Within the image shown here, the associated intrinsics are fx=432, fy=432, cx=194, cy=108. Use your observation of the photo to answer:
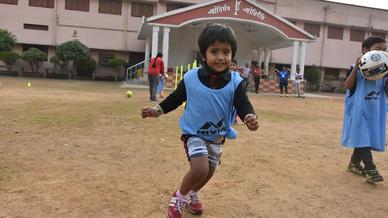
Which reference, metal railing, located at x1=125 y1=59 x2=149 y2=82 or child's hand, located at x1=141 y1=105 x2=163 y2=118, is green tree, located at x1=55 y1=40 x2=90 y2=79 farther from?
child's hand, located at x1=141 y1=105 x2=163 y2=118

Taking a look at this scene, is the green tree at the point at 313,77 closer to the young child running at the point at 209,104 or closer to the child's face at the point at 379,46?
the child's face at the point at 379,46

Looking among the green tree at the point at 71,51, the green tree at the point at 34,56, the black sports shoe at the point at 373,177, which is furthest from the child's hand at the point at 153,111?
the green tree at the point at 34,56

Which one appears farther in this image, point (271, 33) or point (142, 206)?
point (271, 33)

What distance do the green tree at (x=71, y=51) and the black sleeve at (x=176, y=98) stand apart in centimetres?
2747

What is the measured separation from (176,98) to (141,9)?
30822 millimetres

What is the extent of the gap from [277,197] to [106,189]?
1.55m

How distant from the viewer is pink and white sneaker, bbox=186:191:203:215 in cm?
338

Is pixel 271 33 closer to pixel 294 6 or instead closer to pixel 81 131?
pixel 294 6

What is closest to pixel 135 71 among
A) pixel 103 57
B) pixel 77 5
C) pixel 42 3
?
pixel 103 57

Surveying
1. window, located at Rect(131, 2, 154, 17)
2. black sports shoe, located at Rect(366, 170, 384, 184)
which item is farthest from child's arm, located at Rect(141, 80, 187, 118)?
window, located at Rect(131, 2, 154, 17)

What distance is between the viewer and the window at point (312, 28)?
121 feet

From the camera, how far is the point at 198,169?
3027 millimetres

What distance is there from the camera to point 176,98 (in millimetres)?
3293

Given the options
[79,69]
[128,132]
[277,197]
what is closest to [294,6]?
[79,69]
